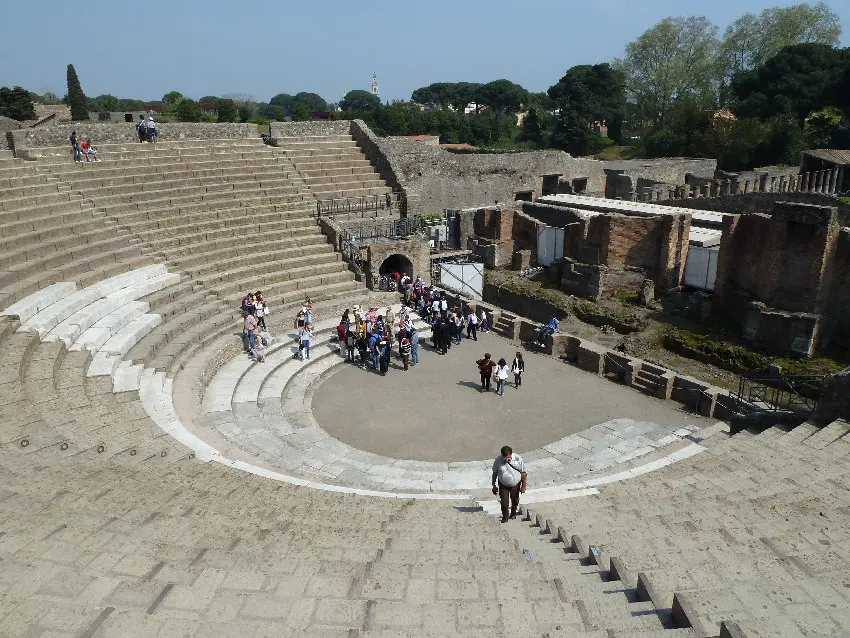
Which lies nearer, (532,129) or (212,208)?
(212,208)

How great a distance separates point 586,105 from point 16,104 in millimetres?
45384

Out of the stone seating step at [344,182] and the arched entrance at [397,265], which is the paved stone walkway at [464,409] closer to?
the arched entrance at [397,265]

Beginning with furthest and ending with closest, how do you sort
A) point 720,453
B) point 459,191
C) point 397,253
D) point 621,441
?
point 459,191 → point 397,253 → point 621,441 → point 720,453

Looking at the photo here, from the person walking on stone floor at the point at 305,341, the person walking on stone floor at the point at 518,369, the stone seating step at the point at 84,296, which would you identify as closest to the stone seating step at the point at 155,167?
the stone seating step at the point at 84,296

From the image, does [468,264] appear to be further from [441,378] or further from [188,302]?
[188,302]

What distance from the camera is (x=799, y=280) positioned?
14672 millimetres

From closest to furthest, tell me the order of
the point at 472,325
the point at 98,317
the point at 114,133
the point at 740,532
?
the point at 740,532 → the point at 98,317 → the point at 472,325 → the point at 114,133

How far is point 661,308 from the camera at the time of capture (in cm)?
1742

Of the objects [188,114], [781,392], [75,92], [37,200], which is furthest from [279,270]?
[75,92]

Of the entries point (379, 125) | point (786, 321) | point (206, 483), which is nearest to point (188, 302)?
point (206, 483)

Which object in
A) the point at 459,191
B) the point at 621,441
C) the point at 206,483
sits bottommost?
the point at 621,441

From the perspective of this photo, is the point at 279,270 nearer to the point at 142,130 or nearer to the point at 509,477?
the point at 142,130

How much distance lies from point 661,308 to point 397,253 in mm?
7316

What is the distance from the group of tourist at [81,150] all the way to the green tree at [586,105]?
156ft
